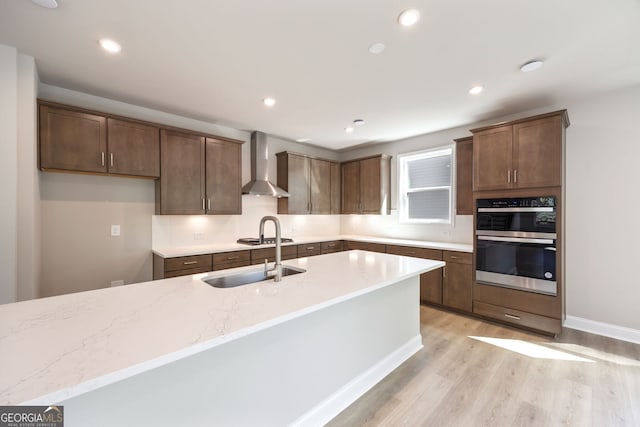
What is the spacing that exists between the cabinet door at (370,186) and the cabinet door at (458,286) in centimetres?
167

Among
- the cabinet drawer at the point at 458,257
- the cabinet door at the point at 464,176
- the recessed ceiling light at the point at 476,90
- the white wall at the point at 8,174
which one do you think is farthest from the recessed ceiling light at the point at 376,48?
the white wall at the point at 8,174

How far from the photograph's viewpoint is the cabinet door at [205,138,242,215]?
3.67m

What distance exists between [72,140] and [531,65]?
14.6 ft

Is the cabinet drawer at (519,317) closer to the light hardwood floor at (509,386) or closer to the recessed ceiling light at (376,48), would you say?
the light hardwood floor at (509,386)

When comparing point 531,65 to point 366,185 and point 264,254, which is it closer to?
point 366,185

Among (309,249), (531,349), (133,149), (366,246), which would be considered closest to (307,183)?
(309,249)

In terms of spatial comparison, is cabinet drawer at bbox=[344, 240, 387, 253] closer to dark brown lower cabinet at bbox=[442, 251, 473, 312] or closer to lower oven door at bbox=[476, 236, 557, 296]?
dark brown lower cabinet at bbox=[442, 251, 473, 312]

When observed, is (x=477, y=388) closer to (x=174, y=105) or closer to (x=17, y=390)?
(x=17, y=390)

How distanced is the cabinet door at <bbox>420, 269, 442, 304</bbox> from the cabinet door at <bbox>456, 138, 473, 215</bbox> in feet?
3.21

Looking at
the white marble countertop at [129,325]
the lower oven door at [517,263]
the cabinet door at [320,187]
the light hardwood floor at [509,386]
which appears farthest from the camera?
the cabinet door at [320,187]

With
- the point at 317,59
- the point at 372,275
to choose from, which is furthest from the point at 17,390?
the point at 317,59

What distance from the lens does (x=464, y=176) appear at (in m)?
3.79

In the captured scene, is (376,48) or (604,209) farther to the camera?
(604,209)

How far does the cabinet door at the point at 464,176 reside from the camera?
3.71m
